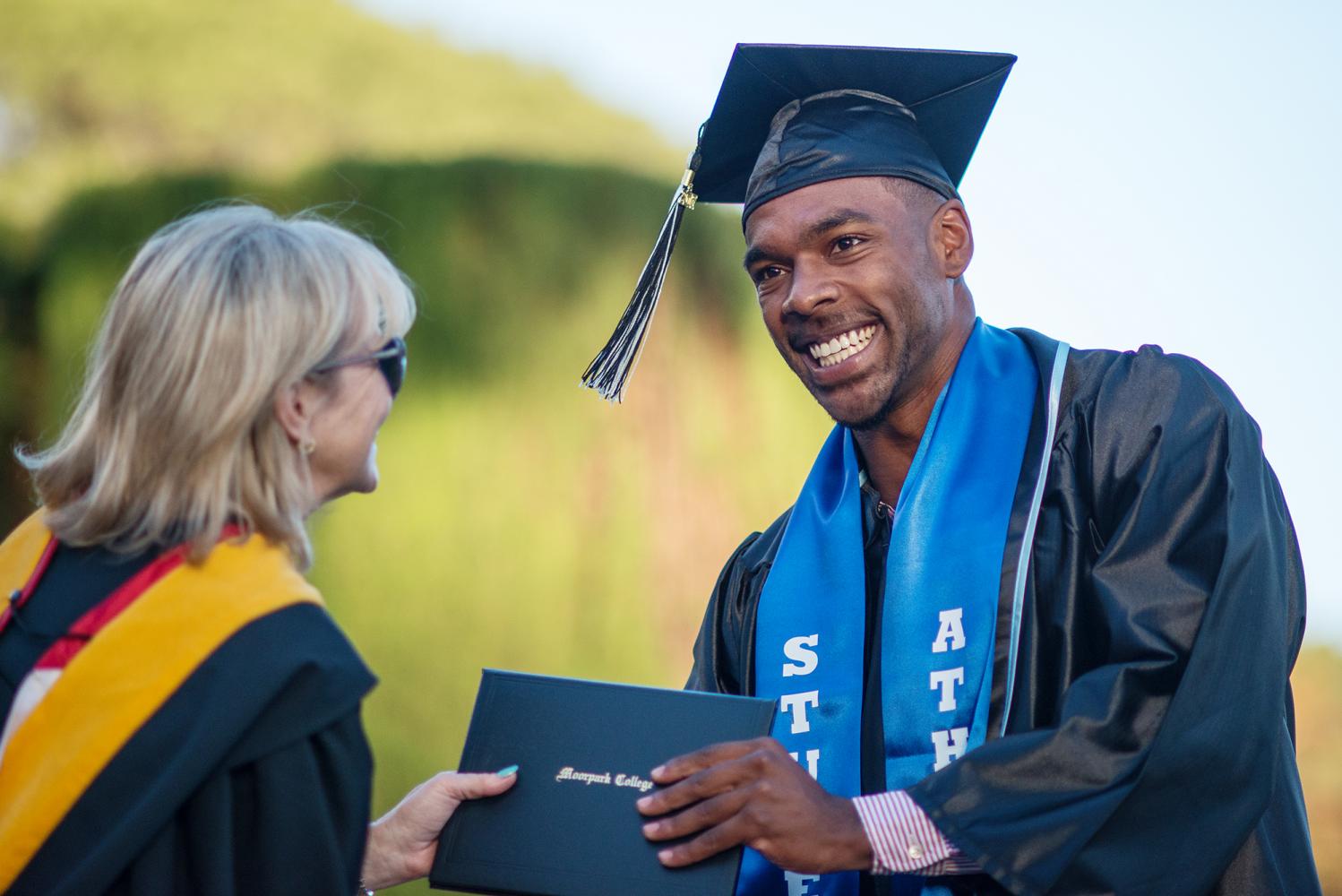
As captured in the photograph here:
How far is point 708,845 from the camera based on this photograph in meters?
2.47

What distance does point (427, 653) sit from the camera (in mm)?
6363

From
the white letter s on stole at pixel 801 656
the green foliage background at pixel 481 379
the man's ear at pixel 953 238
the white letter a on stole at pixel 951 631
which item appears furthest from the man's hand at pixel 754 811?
the green foliage background at pixel 481 379

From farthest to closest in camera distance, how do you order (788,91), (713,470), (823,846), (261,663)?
(713,470) → (788,91) → (823,846) → (261,663)

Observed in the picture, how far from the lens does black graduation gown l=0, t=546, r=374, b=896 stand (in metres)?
1.84

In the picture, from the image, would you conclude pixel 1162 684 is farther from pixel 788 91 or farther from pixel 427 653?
pixel 427 653

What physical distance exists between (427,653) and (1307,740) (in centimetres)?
509

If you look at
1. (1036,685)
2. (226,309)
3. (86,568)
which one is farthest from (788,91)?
(86,568)

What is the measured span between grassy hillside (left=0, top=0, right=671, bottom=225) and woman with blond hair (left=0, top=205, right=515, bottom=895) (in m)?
5.10

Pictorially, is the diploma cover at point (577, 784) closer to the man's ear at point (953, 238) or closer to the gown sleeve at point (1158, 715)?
the gown sleeve at point (1158, 715)

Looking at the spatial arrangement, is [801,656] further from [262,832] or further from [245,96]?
[245,96]

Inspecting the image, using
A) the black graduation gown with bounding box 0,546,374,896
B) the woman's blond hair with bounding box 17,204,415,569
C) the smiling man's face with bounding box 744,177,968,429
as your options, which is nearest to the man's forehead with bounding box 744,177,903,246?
the smiling man's face with bounding box 744,177,968,429

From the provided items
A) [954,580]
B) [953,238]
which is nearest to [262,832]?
[954,580]

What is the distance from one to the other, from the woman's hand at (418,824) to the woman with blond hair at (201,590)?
53cm

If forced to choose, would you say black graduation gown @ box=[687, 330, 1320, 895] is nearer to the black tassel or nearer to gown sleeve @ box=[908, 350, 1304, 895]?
gown sleeve @ box=[908, 350, 1304, 895]
